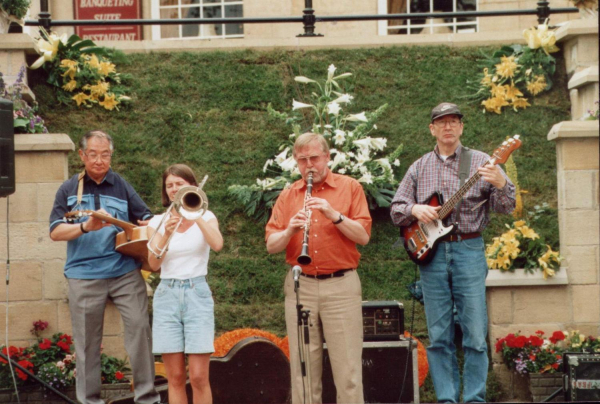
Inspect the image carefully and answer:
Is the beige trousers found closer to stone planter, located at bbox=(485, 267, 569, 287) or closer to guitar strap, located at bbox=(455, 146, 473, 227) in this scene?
guitar strap, located at bbox=(455, 146, 473, 227)

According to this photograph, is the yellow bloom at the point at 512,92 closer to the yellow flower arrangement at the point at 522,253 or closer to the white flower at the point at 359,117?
the white flower at the point at 359,117

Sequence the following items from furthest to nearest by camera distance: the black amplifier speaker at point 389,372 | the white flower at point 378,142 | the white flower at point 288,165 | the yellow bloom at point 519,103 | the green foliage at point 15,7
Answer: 1. the yellow bloom at point 519,103
2. the green foliage at point 15,7
3. the white flower at point 378,142
4. the white flower at point 288,165
5. the black amplifier speaker at point 389,372

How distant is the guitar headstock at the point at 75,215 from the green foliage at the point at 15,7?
3.22 metres

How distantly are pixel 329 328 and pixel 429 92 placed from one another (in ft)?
13.7

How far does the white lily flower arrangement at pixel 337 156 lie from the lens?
8.71 metres

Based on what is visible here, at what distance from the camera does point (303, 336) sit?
6.00 meters

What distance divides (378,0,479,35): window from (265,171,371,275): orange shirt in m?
7.12

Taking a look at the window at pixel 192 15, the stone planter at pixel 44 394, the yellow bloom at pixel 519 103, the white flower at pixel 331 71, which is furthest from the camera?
the window at pixel 192 15

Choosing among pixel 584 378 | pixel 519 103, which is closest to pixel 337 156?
pixel 519 103

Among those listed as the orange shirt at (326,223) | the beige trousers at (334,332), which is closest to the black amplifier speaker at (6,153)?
the orange shirt at (326,223)

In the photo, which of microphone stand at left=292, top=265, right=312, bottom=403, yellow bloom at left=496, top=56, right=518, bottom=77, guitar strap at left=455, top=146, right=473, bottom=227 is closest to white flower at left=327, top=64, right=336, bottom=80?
yellow bloom at left=496, top=56, right=518, bottom=77

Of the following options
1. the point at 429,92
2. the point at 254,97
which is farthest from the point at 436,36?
the point at 254,97

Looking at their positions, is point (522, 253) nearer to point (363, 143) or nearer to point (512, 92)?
point (363, 143)

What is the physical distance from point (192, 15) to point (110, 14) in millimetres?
1146
